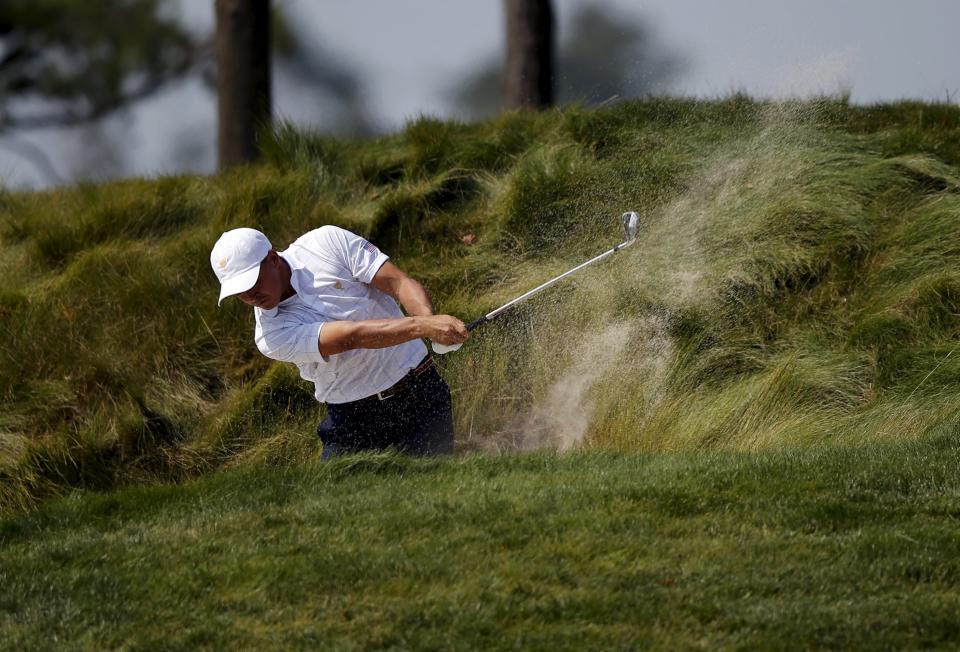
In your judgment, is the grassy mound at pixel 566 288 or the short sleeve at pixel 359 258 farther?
the grassy mound at pixel 566 288

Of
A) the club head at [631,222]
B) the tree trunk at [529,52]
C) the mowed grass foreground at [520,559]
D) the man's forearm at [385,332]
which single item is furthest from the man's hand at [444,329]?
the tree trunk at [529,52]

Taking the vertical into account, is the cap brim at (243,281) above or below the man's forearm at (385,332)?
above

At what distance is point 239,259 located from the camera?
16.6ft

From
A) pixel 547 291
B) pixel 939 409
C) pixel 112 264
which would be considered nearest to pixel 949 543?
pixel 939 409

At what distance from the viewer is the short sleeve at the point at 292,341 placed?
16.4 ft

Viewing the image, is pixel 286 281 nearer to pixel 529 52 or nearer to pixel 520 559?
pixel 520 559

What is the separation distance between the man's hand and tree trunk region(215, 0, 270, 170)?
485 cm

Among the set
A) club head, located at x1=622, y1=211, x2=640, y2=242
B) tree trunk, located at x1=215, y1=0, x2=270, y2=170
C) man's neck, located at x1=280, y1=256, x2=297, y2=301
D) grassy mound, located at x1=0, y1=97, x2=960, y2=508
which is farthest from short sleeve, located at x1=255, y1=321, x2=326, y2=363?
tree trunk, located at x1=215, y1=0, x2=270, y2=170

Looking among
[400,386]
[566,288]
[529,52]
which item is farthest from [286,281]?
[529,52]

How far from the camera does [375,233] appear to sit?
796 centimetres

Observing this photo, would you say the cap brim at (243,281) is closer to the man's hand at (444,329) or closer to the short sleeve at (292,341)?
the short sleeve at (292,341)

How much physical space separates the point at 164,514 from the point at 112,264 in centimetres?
340

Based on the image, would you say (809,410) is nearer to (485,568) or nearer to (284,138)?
(485,568)

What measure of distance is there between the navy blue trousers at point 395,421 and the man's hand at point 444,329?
617 millimetres
